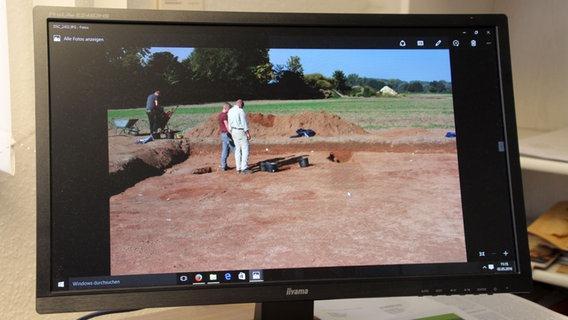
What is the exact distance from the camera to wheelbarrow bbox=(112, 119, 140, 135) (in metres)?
0.68

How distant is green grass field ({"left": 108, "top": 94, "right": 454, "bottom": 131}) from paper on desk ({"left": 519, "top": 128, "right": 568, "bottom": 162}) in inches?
14.1

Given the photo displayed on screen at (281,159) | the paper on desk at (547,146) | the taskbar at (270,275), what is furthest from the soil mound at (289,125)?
the paper on desk at (547,146)

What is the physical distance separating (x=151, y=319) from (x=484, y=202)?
1.68 ft

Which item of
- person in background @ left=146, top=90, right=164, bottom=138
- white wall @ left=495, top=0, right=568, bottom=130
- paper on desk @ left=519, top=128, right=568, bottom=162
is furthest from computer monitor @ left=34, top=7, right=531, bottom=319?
white wall @ left=495, top=0, right=568, bottom=130

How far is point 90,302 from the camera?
67cm

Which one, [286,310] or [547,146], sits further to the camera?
[547,146]

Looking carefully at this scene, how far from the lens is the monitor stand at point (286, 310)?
77 centimetres

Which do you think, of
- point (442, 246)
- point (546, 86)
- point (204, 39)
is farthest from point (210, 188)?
point (546, 86)

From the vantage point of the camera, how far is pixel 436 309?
2.88 ft

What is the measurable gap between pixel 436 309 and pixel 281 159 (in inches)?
14.3

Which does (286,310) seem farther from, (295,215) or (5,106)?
(5,106)

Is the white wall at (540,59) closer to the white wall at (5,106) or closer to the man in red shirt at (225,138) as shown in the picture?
the man in red shirt at (225,138)

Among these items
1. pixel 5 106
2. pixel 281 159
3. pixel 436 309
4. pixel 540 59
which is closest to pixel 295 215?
pixel 281 159

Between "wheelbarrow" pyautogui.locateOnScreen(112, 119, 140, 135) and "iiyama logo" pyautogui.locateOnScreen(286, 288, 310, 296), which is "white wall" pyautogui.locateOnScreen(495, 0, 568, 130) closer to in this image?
"iiyama logo" pyautogui.locateOnScreen(286, 288, 310, 296)
